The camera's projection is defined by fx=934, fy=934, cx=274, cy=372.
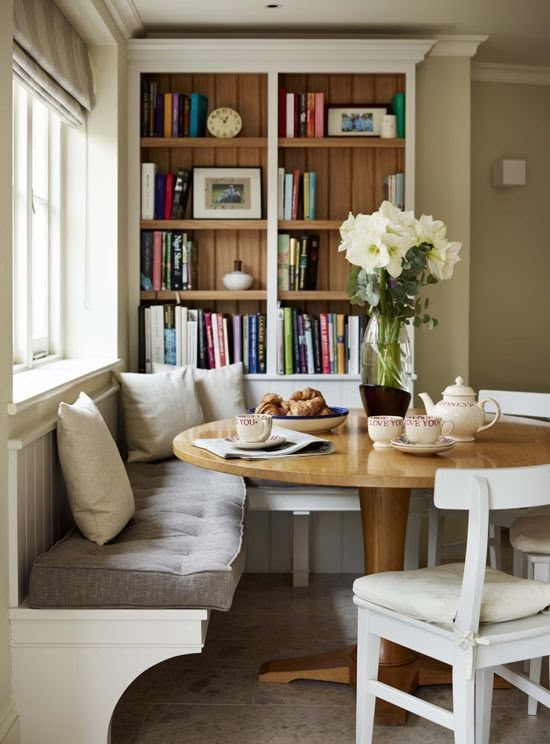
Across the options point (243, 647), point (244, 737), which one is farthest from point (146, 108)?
point (244, 737)

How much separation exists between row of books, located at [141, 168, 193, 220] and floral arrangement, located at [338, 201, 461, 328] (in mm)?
1743

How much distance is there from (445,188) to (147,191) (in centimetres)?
148

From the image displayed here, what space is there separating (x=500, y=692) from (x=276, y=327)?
204 centimetres

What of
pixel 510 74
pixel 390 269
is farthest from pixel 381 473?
pixel 510 74

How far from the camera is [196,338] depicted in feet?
14.6

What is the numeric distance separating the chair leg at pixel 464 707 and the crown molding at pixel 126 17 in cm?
301

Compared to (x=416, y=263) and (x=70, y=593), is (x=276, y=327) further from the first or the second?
(x=70, y=593)

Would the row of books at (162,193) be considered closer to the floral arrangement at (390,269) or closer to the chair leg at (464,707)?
the floral arrangement at (390,269)

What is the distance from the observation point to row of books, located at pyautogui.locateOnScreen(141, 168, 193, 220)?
175 inches

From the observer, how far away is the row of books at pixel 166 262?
14.7ft

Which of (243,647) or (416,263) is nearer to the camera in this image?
(416,263)

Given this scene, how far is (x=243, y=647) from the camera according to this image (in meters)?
3.37

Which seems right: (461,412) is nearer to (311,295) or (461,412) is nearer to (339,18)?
(311,295)

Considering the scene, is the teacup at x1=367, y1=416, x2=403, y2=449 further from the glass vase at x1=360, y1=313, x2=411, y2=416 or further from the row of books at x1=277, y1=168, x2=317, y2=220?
the row of books at x1=277, y1=168, x2=317, y2=220
